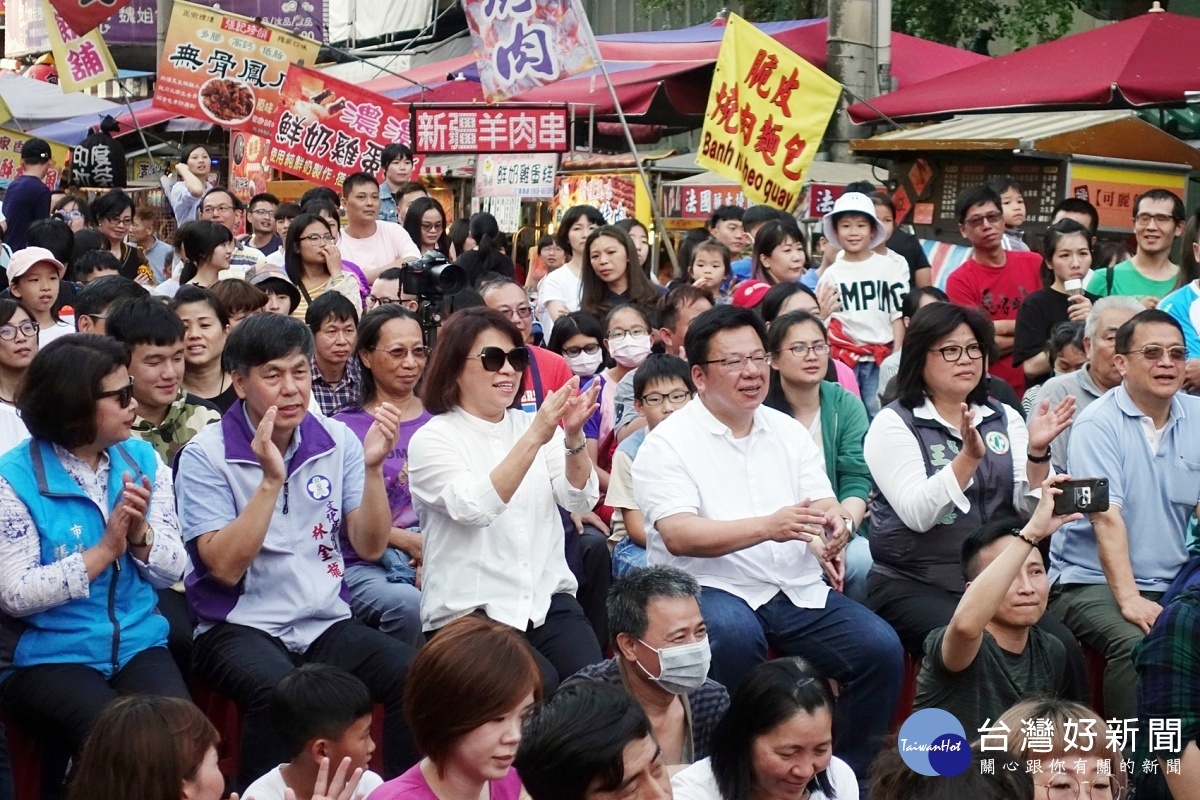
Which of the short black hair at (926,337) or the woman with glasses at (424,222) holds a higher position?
the woman with glasses at (424,222)

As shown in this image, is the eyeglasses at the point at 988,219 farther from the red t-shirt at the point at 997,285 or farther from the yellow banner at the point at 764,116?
the yellow banner at the point at 764,116

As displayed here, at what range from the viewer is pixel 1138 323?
5746mm

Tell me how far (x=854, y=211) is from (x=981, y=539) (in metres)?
3.38

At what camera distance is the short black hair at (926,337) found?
570 cm

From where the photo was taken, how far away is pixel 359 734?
4195 mm

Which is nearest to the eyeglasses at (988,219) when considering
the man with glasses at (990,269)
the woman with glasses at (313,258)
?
the man with glasses at (990,269)

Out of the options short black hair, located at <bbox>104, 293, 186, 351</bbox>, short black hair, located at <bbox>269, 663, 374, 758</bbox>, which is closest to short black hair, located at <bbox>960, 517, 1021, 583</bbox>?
short black hair, located at <bbox>269, 663, 374, 758</bbox>

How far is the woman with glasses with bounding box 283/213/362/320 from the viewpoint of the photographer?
7957mm

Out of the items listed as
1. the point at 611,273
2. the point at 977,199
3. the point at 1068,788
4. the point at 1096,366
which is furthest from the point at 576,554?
the point at 977,199

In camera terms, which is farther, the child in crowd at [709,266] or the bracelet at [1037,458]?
the child in crowd at [709,266]

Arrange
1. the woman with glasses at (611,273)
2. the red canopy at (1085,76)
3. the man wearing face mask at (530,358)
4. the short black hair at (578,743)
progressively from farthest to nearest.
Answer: the red canopy at (1085,76), the woman with glasses at (611,273), the man wearing face mask at (530,358), the short black hair at (578,743)

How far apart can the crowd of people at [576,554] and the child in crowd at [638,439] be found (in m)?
0.02

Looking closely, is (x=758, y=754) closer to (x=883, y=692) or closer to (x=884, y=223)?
(x=883, y=692)

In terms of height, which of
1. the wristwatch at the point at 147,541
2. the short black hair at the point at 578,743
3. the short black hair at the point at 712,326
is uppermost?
the short black hair at the point at 712,326
